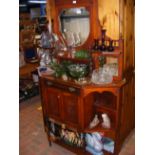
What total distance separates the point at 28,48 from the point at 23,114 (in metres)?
1.40

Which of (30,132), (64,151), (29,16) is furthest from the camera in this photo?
(29,16)

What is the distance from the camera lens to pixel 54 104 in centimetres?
245

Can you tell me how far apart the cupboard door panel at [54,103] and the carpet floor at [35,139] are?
1.52 ft

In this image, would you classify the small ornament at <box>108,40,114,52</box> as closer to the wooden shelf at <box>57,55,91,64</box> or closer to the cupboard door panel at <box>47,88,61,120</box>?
the wooden shelf at <box>57,55,91,64</box>

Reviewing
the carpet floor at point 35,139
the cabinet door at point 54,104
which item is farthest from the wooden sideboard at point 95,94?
the carpet floor at point 35,139

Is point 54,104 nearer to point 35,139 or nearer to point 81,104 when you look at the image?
point 81,104

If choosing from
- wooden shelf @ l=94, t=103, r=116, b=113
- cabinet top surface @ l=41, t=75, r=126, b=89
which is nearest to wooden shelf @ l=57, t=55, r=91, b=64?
cabinet top surface @ l=41, t=75, r=126, b=89

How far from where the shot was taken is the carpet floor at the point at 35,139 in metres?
2.62

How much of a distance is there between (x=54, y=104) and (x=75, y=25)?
0.93 metres

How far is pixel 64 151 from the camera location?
2633 millimetres

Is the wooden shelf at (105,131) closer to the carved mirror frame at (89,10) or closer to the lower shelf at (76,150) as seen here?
the lower shelf at (76,150)

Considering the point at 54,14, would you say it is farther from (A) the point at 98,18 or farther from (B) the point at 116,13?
(B) the point at 116,13
